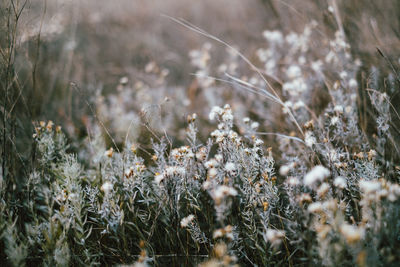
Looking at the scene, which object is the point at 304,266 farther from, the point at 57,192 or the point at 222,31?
the point at 222,31

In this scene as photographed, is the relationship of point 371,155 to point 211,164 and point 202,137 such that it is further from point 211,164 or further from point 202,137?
point 202,137

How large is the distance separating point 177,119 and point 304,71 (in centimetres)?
139

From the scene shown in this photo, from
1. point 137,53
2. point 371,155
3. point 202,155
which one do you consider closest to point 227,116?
point 202,155

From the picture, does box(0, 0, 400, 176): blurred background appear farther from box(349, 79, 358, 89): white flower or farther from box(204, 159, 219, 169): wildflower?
box(204, 159, 219, 169): wildflower

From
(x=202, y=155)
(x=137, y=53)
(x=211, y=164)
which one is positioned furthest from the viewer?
(x=137, y=53)

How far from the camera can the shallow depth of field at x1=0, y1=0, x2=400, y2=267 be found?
1.25m

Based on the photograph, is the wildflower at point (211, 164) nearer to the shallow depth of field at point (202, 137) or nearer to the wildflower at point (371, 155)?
the shallow depth of field at point (202, 137)

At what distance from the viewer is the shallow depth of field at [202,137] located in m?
1.25

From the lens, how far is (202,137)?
6.90ft

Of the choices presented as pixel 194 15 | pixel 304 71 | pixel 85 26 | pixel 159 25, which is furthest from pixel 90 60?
pixel 304 71

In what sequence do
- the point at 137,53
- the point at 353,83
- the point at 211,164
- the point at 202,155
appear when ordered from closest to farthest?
the point at 211,164 → the point at 202,155 → the point at 353,83 → the point at 137,53

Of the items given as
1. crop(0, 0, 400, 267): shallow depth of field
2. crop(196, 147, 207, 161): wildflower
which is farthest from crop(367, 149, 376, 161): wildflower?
crop(196, 147, 207, 161): wildflower

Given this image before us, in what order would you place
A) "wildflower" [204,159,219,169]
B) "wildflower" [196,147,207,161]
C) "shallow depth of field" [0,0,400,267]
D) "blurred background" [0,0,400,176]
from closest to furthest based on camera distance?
"shallow depth of field" [0,0,400,267] < "wildflower" [204,159,219,169] < "wildflower" [196,147,207,161] < "blurred background" [0,0,400,176]

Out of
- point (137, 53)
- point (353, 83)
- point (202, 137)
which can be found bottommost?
point (202, 137)
